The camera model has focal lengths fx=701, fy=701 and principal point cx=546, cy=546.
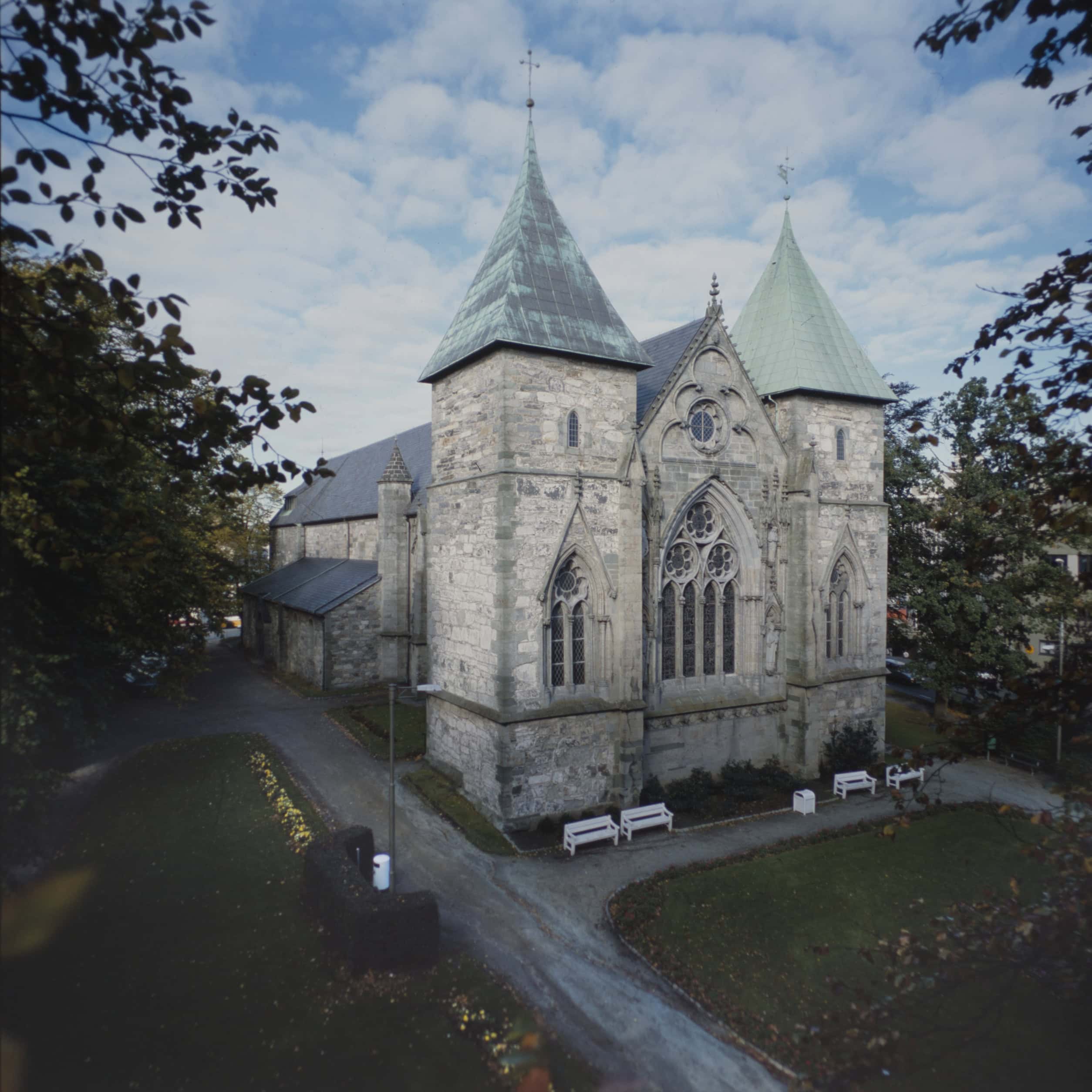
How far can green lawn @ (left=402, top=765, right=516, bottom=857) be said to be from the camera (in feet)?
48.6

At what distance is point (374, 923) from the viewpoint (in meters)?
10.2

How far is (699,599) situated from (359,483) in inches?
1046

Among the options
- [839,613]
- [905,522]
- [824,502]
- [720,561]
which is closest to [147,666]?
[720,561]

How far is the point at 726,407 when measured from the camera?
18391 millimetres

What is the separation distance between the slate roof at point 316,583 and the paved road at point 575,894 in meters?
7.83

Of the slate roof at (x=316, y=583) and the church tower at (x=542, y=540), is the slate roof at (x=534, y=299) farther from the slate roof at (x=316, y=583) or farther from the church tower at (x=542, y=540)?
the slate roof at (x=316, y=583)

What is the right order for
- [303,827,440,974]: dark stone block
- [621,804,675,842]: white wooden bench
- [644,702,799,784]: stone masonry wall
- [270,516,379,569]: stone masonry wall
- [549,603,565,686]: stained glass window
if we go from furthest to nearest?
[270,516,379,569]: stone masonry wall, [644,702,799,784]: stone masonry wall, [549,603,565,686]: stained glass window, [621,804,675,842]: white wooden bench, [303,827,440,974]: dark stone block

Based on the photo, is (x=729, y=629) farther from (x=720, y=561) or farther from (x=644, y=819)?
(x=644, y=819)

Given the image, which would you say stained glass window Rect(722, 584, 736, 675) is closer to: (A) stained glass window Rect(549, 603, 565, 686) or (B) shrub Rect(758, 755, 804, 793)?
(B) shrub Rect(758, 755, 804, 793)

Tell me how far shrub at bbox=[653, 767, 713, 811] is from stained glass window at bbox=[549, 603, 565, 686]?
3996 millimetres

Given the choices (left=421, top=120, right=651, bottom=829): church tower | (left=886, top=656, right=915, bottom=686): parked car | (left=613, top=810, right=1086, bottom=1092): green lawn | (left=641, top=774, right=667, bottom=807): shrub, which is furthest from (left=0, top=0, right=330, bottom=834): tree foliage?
(left=886, top=656, right=915, bottom=686): parked car

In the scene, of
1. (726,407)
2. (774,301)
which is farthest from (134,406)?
(774,301)

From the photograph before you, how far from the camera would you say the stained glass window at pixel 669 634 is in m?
17.9

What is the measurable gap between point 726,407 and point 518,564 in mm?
7348
